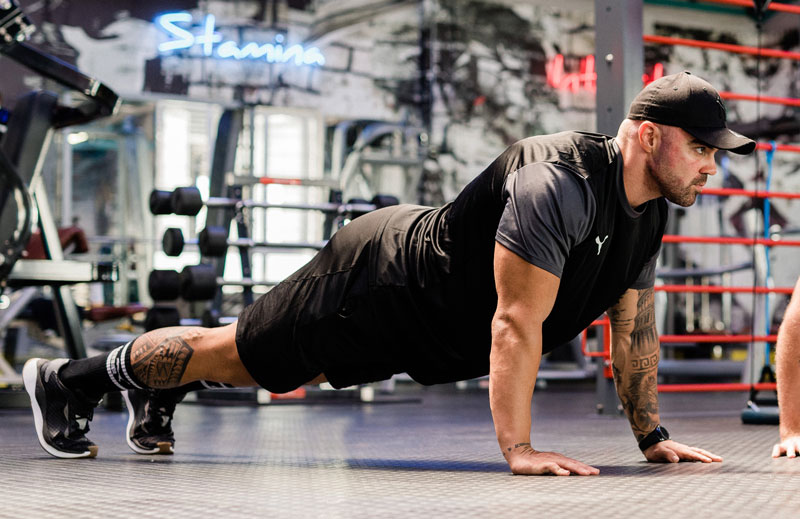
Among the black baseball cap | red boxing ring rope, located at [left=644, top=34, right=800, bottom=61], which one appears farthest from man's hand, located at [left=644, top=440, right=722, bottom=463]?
red boxing ring rope, located at [left=644, top=34, right=800, bottom=61]

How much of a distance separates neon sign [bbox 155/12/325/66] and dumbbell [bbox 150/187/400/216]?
3.50 metres

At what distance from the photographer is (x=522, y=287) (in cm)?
163

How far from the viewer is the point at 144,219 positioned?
7926 mm

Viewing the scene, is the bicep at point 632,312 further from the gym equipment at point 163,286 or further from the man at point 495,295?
the gym equipment at point 163,286

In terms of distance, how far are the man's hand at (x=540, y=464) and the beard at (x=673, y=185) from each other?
509 millimetres

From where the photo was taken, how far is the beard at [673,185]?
5.70 ft

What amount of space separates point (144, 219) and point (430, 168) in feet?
8.10

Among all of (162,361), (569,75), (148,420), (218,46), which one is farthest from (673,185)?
(569,75)

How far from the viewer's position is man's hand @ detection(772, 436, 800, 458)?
1985 millimetres

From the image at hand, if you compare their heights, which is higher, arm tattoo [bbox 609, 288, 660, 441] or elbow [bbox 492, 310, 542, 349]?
elbow [bbox 492, 310, 542, 349]

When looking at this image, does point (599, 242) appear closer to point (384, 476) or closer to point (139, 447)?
point (384, 476)

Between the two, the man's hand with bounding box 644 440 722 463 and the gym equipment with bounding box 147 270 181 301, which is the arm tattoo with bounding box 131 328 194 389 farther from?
the gym equipment with bounding box 147 270 181 301

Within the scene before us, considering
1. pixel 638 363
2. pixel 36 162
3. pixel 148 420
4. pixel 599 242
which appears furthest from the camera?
pixel 36 162

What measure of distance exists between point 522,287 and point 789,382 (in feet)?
2.43
